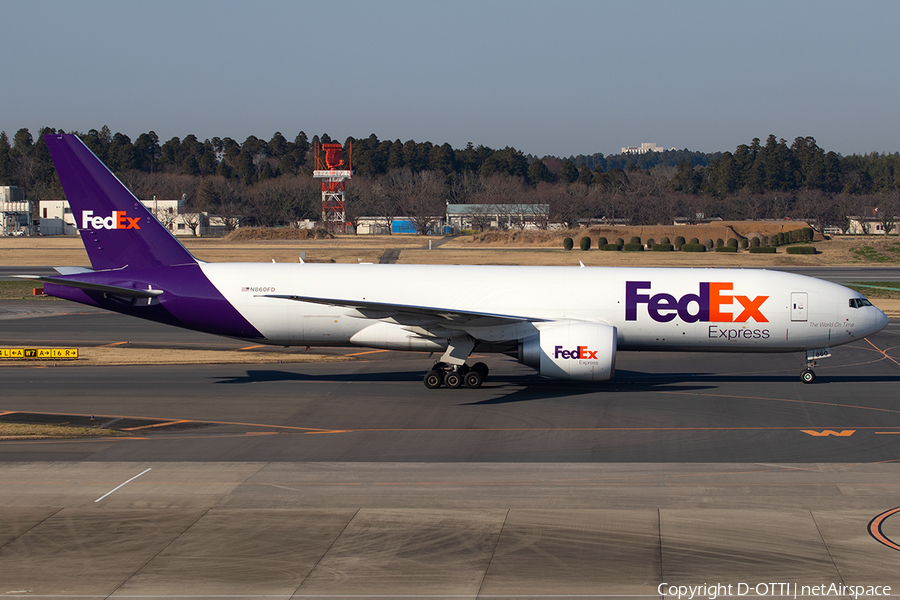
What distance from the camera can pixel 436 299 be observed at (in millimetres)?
27531

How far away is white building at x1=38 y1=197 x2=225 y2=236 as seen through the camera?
156 meters

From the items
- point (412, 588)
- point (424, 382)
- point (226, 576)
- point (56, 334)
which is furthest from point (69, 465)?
point (56, 334)

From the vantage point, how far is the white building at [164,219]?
512 feet

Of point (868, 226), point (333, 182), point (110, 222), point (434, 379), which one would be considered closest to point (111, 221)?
point (110, 222)

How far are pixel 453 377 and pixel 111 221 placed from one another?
1379cm

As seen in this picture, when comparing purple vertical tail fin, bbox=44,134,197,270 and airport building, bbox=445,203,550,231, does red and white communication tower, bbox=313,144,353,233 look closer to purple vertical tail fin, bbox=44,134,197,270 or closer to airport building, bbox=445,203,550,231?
airport building, bbox=445,203,550,231

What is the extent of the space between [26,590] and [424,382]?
16953 millimetres

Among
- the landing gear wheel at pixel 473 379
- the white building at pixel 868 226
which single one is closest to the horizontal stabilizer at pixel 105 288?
the landing gear wheel at pixel 473 379

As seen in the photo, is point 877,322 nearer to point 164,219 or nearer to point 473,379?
point 473,379

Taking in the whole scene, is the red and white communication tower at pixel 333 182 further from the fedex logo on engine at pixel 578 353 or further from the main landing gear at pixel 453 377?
the fedex logo on engine at pixel 578 353

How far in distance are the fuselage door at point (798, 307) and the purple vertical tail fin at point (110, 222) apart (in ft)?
71.6

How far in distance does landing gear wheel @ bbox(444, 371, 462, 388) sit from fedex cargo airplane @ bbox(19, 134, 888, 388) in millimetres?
37

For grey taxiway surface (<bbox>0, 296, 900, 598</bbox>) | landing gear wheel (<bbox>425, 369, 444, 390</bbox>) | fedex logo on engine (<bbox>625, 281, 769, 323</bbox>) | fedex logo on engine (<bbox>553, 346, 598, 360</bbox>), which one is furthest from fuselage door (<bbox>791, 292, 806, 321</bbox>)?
landing gear wheel (<bbox>425, 369, 444, 390</bbox>)

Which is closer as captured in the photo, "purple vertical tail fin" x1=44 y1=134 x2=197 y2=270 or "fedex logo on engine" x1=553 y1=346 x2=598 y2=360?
"fedex logo on engine" x1=553 y1=346 x2=598 y2=360
